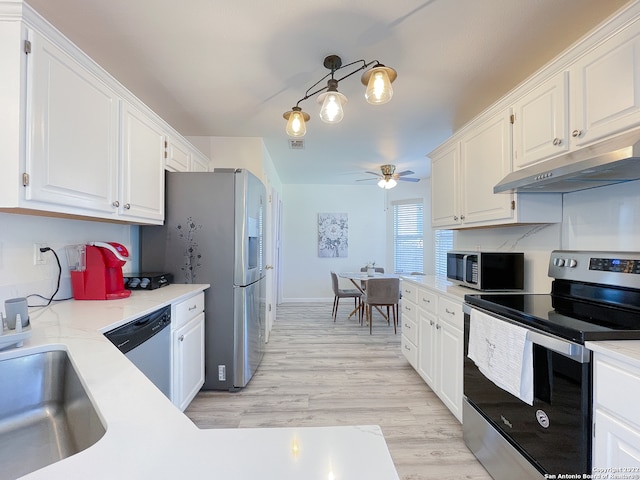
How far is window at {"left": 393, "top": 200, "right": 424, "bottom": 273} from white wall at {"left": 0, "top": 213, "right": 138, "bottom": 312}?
5.08 m

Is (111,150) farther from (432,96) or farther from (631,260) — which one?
(631,260)

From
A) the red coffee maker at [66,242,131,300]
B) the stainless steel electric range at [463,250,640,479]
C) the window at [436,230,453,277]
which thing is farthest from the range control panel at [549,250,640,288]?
the window at [436,230,453,277]

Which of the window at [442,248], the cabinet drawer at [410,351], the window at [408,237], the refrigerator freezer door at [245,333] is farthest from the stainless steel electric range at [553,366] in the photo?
the window at [408,237]

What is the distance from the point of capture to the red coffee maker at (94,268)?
1.78 meters

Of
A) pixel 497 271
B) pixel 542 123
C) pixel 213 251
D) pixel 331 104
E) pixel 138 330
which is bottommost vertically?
pixel 138 330

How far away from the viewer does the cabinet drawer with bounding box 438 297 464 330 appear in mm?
1936

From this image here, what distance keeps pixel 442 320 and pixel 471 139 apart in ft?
4.64

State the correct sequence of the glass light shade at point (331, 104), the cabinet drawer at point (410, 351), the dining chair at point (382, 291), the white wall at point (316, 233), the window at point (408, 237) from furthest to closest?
the white wall at point (316, 233), the window at point (408, 237), the dining chair at point (382, 291), the cabinet drawer at point (410, 351), the glass light shade at point (331, 104)

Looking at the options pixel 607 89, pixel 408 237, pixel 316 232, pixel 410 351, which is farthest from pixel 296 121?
pixel 408 237

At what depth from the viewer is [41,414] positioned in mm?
914

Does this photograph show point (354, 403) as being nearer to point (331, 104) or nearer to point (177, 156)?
point (331, 104)

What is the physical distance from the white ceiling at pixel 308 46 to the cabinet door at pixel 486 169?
1.32ft

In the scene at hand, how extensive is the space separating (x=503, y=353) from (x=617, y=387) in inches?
18.4

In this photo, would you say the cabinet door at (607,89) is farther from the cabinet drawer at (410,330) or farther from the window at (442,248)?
the window at (442,248)
